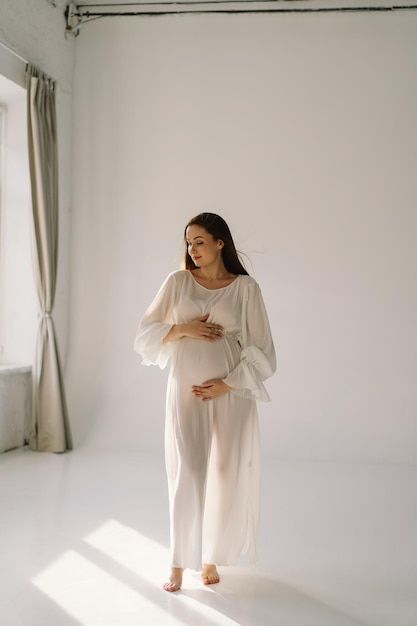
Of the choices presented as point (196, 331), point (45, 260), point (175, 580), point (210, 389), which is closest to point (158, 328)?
point (196, 331)

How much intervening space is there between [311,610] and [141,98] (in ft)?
16.0

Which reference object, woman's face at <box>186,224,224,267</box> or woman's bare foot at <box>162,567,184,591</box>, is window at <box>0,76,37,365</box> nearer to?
woman's face at <box>186,224,224,267</box>

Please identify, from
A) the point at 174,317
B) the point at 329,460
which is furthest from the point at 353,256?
the point at 174,317

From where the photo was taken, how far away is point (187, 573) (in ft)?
10.7

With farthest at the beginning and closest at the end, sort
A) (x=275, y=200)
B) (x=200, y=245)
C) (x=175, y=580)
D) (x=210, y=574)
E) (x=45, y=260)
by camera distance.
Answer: (x=275, y=200) < (x=45, y=260) < (x=200, y=245) < (x=210, y=574) < (x=175, y=580)

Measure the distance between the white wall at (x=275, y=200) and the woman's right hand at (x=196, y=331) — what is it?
10.8 feet

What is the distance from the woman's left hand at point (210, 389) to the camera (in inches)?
122

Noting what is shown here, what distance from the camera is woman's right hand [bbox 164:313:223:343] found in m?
3.15

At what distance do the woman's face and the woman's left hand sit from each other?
499mm

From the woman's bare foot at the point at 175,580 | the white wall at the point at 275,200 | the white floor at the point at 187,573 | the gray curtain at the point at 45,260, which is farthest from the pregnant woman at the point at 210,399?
the white wall at the point at 275,200

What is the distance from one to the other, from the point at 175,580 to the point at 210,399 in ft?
2.29

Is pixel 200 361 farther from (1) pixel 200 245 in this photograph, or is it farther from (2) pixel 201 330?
(1) pixel 200 245

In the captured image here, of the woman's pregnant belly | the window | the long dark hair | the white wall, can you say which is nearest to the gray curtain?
the window

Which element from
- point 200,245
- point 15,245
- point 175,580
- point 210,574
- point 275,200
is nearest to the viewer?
point 175,580
